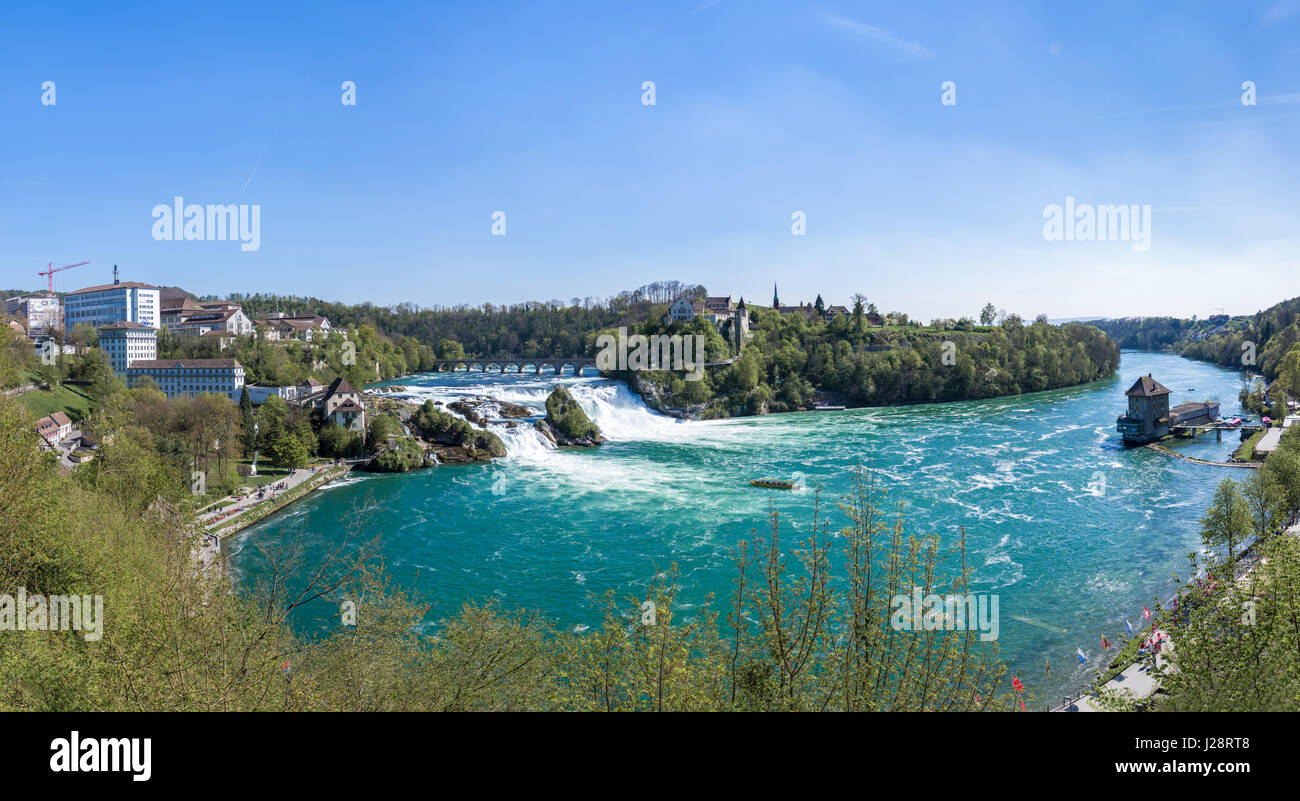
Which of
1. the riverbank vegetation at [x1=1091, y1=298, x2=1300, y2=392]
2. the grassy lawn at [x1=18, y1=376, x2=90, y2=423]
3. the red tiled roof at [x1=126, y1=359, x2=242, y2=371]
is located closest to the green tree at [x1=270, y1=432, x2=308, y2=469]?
the red tiled roof at [x1=126, y1=359, x2=242, y2=371]

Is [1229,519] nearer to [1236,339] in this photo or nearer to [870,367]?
[870,367]

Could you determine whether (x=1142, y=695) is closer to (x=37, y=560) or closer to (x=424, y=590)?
(x=424, y=590)

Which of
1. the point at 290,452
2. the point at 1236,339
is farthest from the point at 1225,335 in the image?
the point at 290,452

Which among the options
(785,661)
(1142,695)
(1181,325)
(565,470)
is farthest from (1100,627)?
(1181,325)

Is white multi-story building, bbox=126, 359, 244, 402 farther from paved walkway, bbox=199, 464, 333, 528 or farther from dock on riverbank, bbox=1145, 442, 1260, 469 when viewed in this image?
dock on riverbank, bbox=1145, 442, 1260, 469

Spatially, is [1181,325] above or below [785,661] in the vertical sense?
above

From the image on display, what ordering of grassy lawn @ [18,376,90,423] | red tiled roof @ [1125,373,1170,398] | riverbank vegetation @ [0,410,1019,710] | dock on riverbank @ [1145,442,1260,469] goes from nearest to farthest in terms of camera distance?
riverbank vegetation @ [0,410,1019,710] < dock on riverbank @ [1145,442,1260,469] < grassy lawn @ [18,376,90,423] < red tiled roof @ [1125,373,1170,398]
